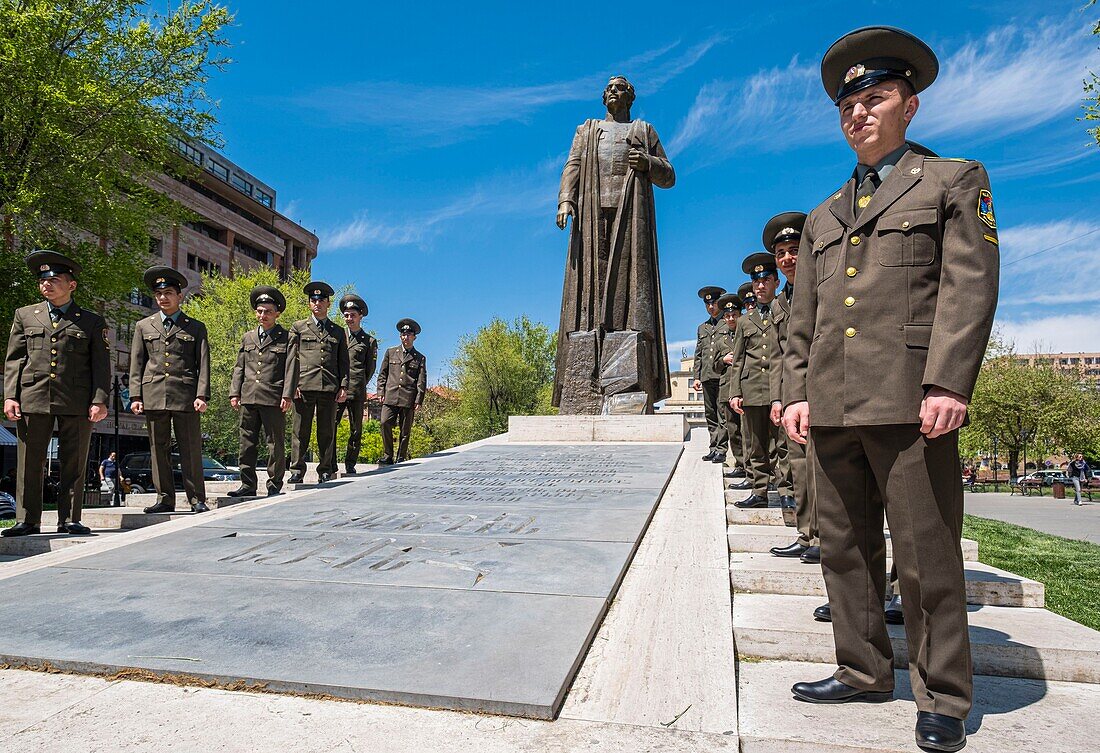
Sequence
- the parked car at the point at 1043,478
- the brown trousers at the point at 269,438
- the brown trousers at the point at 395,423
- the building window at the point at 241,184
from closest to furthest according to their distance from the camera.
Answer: the brown trousers at the point at 269,438, the brown trousers at the point at 395,423, the parked car at the point at 1043,478, the building window at the point at 241,184

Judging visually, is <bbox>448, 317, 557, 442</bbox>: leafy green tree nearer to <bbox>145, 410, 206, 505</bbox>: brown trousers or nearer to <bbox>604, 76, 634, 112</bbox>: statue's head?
<bbox>604, 76, 634, 112</bbox>: statue's head

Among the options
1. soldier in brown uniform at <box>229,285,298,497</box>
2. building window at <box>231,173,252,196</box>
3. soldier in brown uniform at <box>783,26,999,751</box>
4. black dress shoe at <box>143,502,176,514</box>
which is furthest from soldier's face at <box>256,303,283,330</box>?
building window at <box>231,173,252,196</box>

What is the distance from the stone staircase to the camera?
2.31m

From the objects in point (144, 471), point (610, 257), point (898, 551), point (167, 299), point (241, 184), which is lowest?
point (144, 471)

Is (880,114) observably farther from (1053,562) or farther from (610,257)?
(610,257)

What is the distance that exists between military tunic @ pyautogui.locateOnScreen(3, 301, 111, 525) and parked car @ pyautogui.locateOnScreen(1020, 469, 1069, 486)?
28.7 meters

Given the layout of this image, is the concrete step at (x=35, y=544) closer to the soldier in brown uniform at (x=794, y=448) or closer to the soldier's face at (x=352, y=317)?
the soldier's face at (x=352, y=317)

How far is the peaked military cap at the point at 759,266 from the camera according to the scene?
6.18m

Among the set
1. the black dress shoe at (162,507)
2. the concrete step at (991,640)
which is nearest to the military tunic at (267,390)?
the black dress shoe at (162,507)

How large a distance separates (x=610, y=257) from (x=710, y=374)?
288cm

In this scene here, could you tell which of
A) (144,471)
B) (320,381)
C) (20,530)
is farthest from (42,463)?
(144,471)

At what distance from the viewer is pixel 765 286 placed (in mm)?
6379

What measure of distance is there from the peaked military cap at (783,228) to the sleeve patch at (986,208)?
220 centimetres

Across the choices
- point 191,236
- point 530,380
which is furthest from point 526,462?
point 191,236
